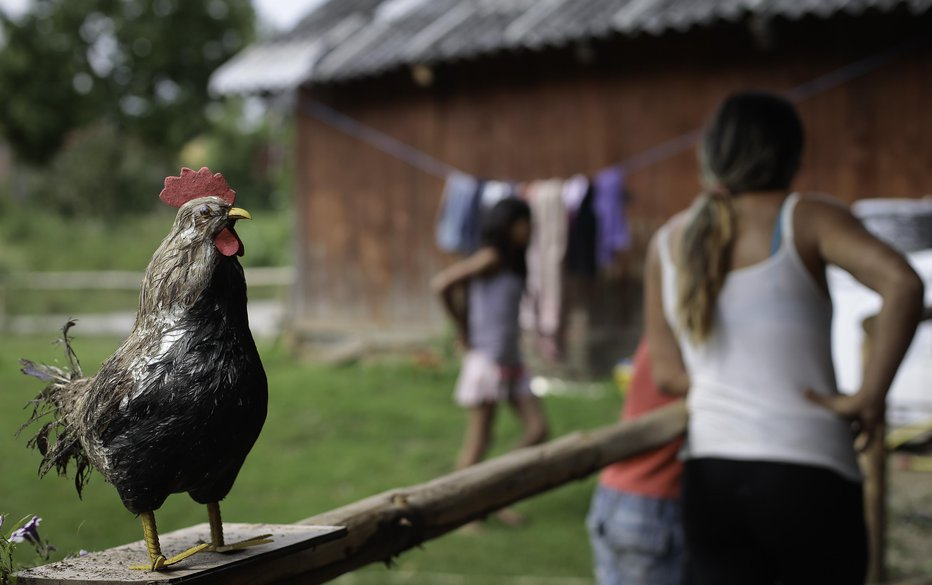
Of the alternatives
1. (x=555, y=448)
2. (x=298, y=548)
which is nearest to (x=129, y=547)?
(x=298, y=548)

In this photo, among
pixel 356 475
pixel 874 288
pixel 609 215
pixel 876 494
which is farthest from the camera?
pixel 609 215

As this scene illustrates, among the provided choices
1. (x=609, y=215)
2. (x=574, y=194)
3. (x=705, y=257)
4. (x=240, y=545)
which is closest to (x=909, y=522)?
(x=705, y=257)

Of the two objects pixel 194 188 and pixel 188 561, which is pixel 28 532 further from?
pixel 194 188

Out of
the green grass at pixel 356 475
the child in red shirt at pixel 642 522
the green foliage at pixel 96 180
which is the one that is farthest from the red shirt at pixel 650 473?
the green foliage at pixel 96 180

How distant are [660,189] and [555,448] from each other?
19.3 feet

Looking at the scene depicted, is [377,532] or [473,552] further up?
[377,532]

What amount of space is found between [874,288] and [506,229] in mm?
2479

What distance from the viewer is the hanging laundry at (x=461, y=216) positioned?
8164mm

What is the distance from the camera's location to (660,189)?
7.86 m

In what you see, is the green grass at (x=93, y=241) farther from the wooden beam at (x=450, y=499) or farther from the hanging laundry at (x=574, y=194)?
the wooden beam at (x=450, y=499)

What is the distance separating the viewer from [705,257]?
211cm

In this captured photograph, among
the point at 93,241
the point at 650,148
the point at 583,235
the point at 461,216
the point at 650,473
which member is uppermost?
the point at 93,241

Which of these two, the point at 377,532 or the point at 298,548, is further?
the point at 377,532

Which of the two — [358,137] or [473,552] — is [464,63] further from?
[473,552]
